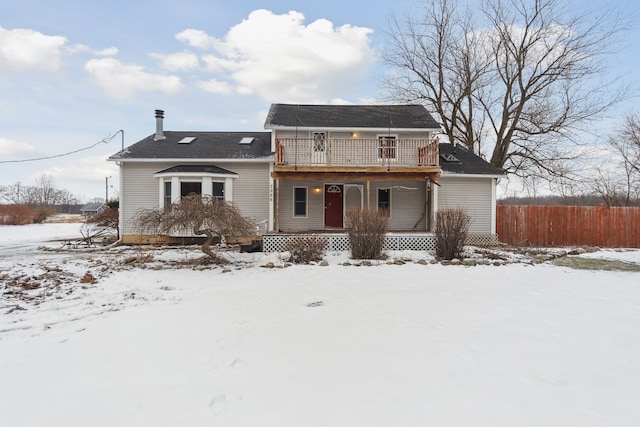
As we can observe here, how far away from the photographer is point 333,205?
14688mm

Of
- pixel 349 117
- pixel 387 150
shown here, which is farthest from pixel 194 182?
pixel 387 150

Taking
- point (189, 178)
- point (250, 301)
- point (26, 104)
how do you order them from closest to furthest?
point (250, 301), point (189, 178), point (26, 104)

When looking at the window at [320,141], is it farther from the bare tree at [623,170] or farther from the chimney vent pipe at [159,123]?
the bare tree at [623,170]

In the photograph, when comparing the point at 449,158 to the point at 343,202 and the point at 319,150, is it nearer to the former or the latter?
the point at 343,202

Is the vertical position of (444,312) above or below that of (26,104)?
below

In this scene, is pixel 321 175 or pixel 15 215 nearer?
pixel 321 175

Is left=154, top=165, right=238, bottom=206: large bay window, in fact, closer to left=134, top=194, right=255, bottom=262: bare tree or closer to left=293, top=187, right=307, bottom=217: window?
left=293, top=187, right=307, bottom=217: window

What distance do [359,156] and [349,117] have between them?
3054mm

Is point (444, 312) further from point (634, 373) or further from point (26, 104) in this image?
point (26, 104)

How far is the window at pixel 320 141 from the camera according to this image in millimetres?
13992

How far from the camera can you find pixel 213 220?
28.7ft

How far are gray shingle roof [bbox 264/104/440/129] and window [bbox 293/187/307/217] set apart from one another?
2.78m

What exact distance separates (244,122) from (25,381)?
823 inches

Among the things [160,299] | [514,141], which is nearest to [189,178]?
[160,299]
